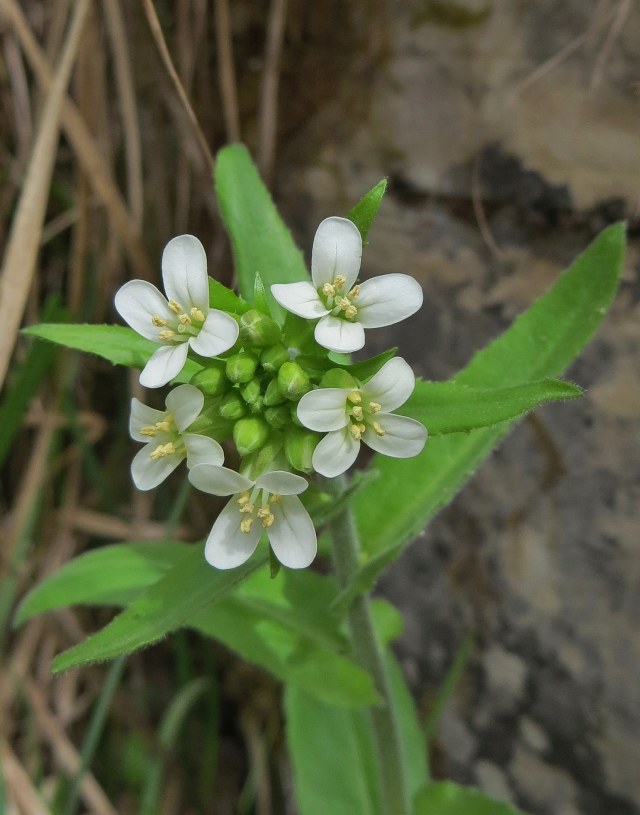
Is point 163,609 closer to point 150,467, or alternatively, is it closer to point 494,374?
point 150,467

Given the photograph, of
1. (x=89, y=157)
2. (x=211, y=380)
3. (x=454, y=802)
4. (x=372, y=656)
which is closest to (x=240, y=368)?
(x=211, y=380)

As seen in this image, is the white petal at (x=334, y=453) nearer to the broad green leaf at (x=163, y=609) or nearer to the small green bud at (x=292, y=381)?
the small green bud at (x=292, y=381)

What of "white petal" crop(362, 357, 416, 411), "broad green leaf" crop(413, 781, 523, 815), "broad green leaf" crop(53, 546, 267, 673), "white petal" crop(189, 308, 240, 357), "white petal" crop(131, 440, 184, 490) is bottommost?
"broad green leaf" crop(413, 781, 523, 815)

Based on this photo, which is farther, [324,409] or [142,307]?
[142,307]

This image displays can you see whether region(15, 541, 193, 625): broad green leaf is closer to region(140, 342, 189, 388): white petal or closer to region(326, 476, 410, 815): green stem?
region(326, 476, 410, 815): green stem

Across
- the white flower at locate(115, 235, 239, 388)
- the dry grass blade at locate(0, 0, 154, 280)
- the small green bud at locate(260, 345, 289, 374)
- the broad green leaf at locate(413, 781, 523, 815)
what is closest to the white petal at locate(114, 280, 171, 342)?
the white flower at locate(115, 235, 239, 388)

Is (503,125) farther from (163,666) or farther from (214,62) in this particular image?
(163,666)

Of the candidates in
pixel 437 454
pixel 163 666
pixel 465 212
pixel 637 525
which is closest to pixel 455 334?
pixel 465 212
